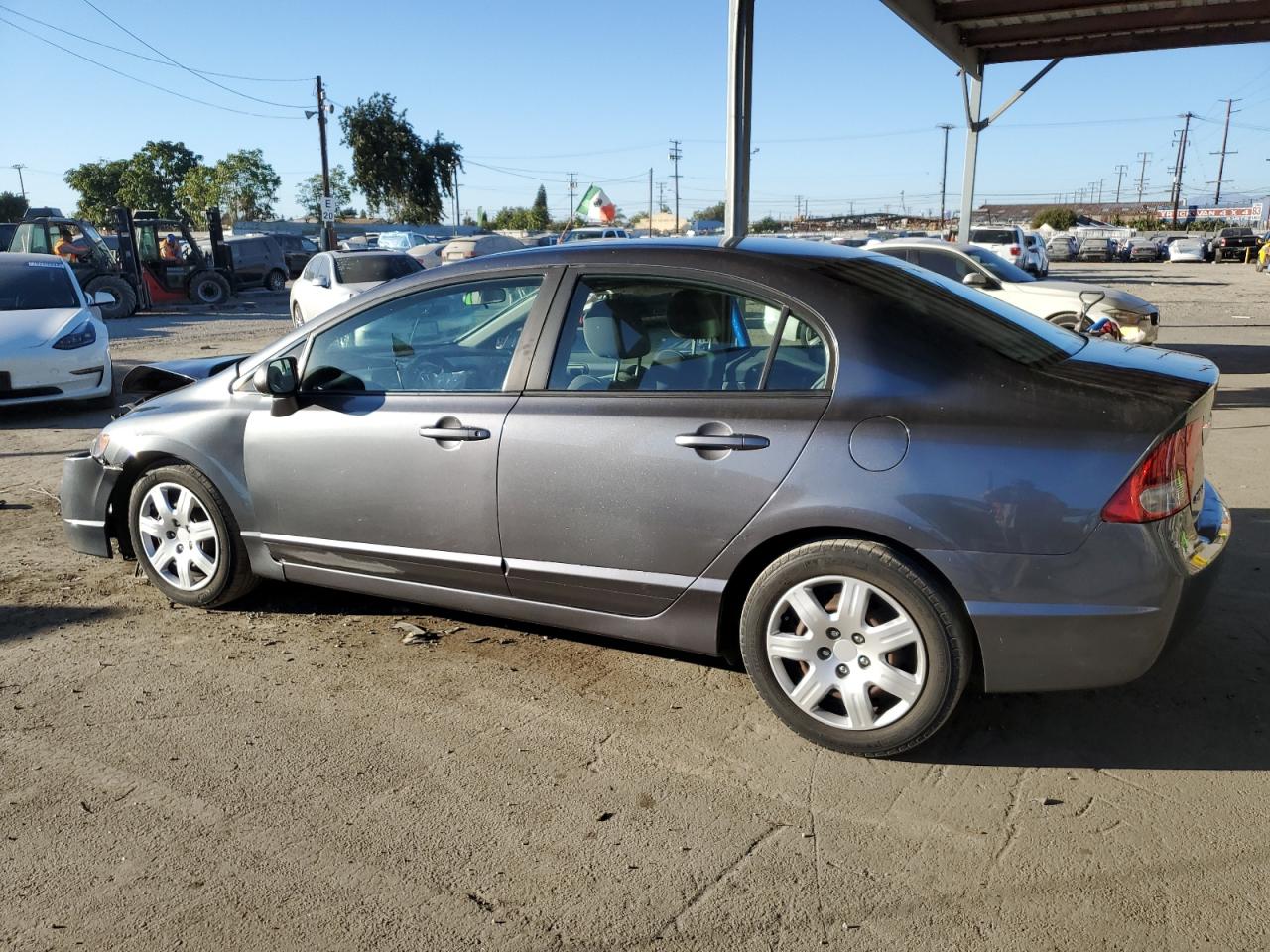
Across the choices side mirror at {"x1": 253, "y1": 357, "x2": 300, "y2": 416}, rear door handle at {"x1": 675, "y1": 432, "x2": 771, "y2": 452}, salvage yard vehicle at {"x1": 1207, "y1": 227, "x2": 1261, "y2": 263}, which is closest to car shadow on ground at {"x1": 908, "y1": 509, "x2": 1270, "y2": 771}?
rear door handle at {"x1": 675, "y1": 432, "x2": 771, "y2": 452}

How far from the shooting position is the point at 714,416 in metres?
3.32

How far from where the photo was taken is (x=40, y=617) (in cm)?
455

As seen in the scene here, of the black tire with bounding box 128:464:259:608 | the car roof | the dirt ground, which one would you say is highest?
the car roof

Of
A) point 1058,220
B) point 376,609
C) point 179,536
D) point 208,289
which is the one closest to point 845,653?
point 376,609

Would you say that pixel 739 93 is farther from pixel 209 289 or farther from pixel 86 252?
pixel 209 289

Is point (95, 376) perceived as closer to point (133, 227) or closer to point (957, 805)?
point (957, 805)

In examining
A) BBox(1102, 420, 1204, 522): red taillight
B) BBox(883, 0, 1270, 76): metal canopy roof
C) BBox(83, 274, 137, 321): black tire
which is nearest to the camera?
BBox(1102, 420, 1204, 522): red taillight

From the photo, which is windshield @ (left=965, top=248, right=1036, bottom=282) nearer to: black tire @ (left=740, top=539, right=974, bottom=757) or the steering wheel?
the steering wheel

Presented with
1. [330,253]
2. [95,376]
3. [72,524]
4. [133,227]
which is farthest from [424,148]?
[72,524]

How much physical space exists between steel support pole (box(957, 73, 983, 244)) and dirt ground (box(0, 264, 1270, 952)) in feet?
42.6

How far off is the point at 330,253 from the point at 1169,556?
1351 centimetres

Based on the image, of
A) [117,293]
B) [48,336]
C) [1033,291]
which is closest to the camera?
[48,336]

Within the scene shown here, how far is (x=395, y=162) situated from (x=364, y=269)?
53542 millimetres

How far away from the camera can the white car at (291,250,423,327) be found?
14.0 metres
